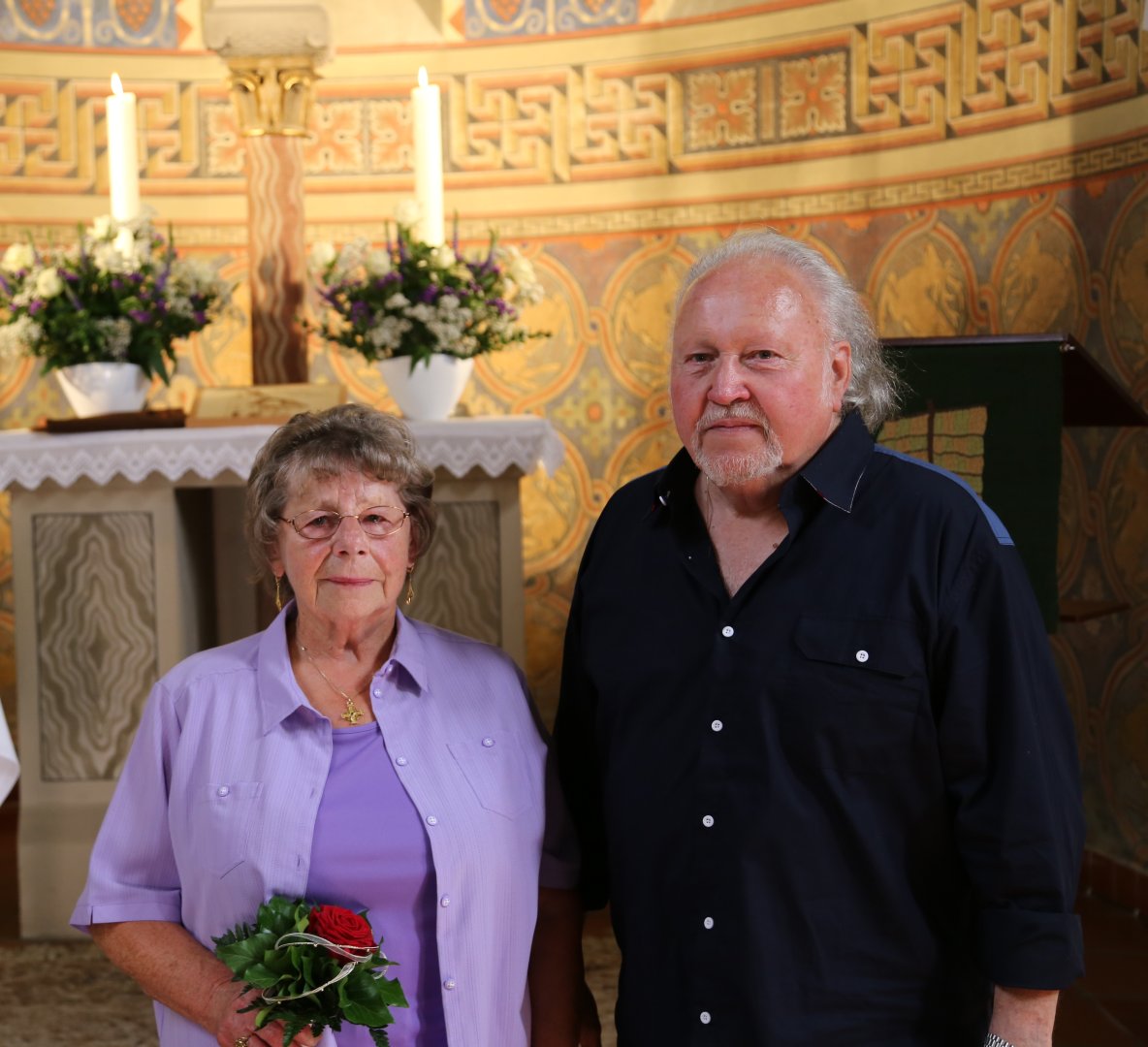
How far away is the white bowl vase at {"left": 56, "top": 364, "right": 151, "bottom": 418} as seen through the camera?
14.3ft

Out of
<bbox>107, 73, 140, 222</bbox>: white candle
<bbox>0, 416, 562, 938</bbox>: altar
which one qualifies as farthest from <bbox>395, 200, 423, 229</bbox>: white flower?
<bbox>107, 73, 140, 222</bbox>: white candle

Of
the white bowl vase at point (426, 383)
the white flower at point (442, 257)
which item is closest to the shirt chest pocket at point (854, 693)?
the white bowl vase at point (426, 383)

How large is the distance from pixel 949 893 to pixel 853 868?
0.15 meters

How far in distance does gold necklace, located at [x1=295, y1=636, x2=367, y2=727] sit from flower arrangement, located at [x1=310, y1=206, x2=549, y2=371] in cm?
229

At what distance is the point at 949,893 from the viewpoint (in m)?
1.86

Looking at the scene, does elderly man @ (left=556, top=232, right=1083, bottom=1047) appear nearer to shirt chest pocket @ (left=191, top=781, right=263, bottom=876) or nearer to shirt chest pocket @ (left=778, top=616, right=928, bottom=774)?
shirt chest pocket @ (left=778, top=616, right=928, bottom=774)

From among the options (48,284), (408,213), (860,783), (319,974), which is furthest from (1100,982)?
(48,284)

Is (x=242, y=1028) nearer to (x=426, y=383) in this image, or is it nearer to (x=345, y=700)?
(x=345, y=700)

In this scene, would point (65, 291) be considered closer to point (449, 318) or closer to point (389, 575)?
point (449, 318)

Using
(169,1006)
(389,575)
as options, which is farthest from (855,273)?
(169,1006)

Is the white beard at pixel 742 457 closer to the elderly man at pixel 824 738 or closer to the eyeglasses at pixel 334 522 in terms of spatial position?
the elderly man at pixel 824 738

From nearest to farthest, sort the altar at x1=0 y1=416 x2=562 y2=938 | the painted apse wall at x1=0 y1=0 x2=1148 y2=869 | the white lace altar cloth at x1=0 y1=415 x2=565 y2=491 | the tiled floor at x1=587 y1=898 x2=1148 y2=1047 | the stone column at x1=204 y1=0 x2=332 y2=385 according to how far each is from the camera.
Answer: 1. the tiled floor at x1=587 y1=898 x2=1148 y2=1047
2. the white lace altar cloth at x1=0 y1=415 x2=565 y2=491
3. the altar at x1=0 y1=416 x2=562 y2=938
4. the stone column at x1=204 y1=0 x2=332 y2=385
5. the painted apse wall at x1=0 y1=0 x2=1148 y2=869

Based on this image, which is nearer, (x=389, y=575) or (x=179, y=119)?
(x=389, y=575)

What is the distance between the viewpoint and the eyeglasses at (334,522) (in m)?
2.06
